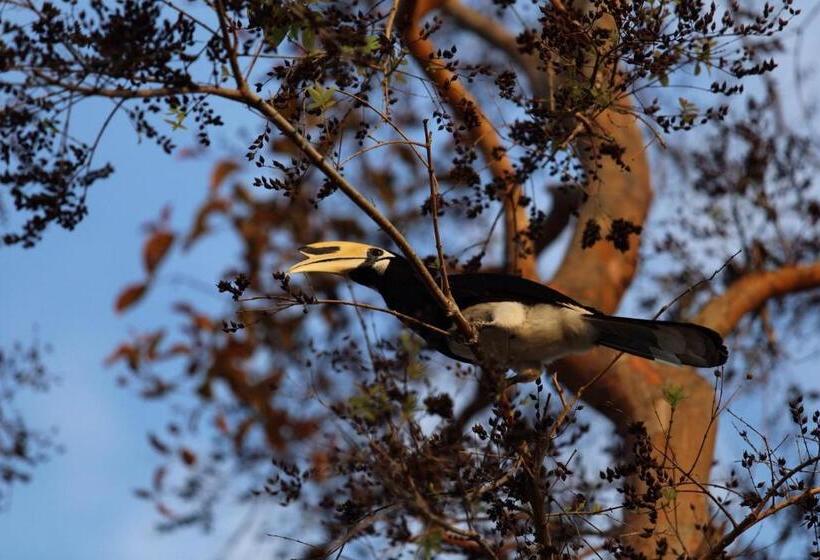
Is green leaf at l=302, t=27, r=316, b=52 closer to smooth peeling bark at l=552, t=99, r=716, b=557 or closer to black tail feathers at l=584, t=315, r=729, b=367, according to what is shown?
black tail feathers at l=584, t=315, r=729, b=367

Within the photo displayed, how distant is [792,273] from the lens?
6.65 metres

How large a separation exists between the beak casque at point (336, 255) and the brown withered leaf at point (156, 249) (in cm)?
389

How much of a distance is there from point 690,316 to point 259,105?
451cm

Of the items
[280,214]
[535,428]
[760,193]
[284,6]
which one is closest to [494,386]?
[535,428]

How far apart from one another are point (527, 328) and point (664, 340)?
20.0 inches

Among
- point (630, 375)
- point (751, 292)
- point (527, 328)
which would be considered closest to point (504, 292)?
point (527, 328)

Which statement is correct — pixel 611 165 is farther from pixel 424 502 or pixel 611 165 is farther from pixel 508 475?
pixel 424 502

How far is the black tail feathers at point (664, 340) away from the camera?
13.1ft

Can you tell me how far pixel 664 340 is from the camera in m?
4.09

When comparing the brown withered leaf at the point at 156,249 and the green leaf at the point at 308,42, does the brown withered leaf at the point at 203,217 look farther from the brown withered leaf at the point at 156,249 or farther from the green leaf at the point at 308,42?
the green leaf at the point at 308,42

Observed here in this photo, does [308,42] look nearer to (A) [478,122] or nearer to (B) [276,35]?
(B) [276,35]

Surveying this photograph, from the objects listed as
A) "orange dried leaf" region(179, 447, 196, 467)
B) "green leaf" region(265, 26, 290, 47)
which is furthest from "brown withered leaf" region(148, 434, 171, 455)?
"green leaf" region(265, 26, 290, 47)

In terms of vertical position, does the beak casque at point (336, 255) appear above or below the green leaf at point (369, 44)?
above

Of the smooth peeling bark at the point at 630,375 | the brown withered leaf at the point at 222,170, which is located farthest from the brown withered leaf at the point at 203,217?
the smooth peeling bark at the point at 630,375
